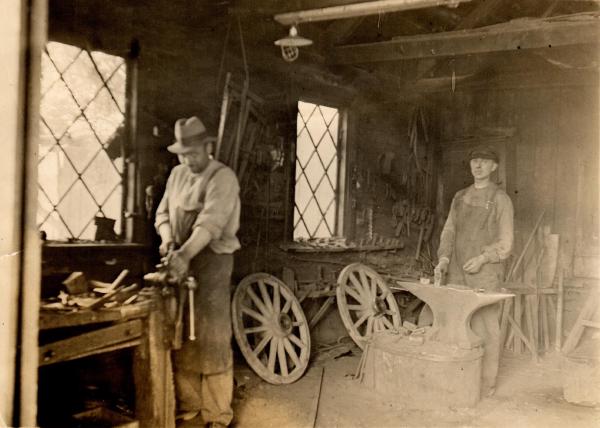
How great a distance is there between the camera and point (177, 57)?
14.5 ft

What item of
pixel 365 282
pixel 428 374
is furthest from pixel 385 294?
pixel 428 374

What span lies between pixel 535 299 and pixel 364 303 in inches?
85.1

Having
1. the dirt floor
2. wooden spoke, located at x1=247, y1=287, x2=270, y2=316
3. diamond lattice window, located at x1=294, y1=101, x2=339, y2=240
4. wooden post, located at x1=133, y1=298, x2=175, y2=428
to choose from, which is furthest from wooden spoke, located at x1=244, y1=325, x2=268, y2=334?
wooden post, located at x1=133, y1=298, x2=175, y2=428

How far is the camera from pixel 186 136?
13.6 ft

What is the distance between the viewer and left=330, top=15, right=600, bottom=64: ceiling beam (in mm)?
5254

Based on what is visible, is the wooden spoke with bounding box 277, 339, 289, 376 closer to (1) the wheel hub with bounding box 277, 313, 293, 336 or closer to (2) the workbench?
(1) the wheel hub with bounding box 277, 313, 293, 336

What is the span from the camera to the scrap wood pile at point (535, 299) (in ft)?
22.3

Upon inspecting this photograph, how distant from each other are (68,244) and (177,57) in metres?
1.65

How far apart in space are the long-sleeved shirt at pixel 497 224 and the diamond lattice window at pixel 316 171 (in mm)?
1320

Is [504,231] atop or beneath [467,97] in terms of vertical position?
beneath

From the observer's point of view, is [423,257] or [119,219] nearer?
[119,219]

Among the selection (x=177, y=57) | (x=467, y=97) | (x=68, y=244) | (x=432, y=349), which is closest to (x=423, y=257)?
(x=467, y=97)

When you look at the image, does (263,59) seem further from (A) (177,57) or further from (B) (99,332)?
(B) (99,332)

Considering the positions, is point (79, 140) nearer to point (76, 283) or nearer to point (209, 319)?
point (76, 283)
